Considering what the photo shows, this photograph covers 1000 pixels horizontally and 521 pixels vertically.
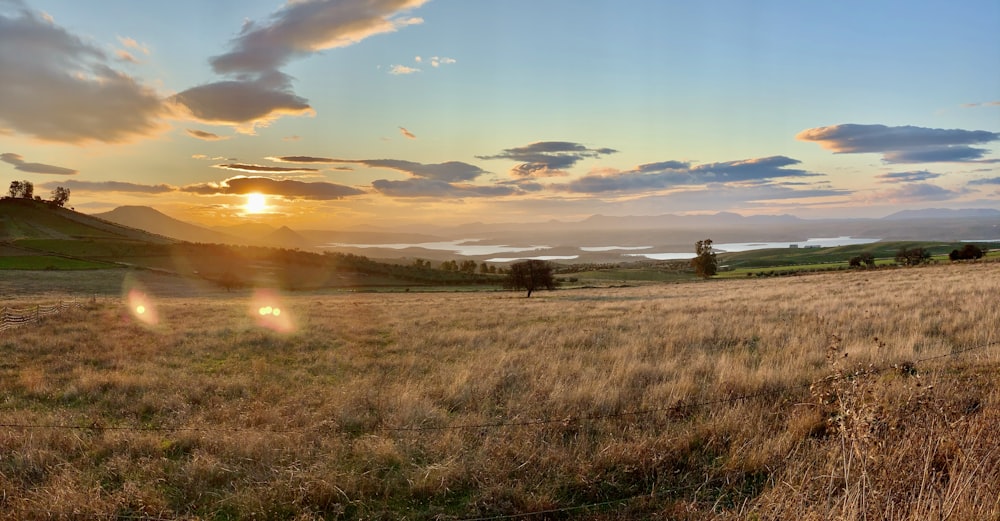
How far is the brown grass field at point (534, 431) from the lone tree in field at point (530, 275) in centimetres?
4670

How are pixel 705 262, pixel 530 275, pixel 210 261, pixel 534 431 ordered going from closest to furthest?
pixel 534 431, pixel 530 275, pixel 705 262, pixel 210 261

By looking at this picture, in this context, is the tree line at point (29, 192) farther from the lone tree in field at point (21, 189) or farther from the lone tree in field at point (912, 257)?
the lone tree in field at point (912, 257)

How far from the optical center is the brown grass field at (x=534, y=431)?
5.16 meters

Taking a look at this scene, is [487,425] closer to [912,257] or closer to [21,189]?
[912,257]

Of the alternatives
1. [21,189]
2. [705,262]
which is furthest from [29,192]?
[705,262]

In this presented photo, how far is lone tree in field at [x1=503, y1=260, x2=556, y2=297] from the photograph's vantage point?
202 ft

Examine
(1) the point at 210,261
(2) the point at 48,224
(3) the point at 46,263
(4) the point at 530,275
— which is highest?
(2) the point at 48,224

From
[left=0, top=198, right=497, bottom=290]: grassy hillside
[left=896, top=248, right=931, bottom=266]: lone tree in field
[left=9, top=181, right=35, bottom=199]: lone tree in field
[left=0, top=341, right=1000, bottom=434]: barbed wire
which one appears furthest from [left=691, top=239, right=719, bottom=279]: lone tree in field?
[left=9, top=181, right=35, bottom=199]: lone tree in field

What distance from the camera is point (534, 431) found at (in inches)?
278

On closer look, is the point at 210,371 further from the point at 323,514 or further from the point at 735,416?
the point at 735,416

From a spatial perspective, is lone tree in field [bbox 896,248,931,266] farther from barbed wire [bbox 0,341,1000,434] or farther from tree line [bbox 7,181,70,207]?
tree line [bbox 7,181,70,207]

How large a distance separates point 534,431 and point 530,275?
54352mm

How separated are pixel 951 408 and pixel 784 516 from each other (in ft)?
14.2

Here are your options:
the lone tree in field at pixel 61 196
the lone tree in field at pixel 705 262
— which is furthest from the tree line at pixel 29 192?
the lone tree in field at pixel 705 262
